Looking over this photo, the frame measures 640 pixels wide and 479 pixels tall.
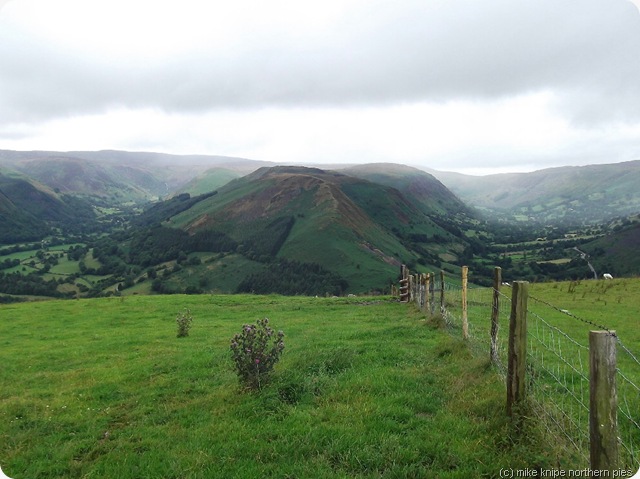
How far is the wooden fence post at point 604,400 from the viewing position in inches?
201

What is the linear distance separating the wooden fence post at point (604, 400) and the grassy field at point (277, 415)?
1034mm

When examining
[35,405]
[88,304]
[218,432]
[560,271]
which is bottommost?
[560,271]

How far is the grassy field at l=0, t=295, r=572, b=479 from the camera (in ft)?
22.9

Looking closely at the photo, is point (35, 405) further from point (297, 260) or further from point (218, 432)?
point (297, 260)

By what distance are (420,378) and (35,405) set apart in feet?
34.7

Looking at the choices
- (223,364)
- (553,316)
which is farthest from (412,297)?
(223,364)

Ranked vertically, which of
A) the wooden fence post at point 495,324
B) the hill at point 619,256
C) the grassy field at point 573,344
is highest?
the wooden fence post at point 495,324

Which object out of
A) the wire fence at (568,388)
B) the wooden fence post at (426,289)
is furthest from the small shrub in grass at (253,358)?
the wooden fence post at (426,289)

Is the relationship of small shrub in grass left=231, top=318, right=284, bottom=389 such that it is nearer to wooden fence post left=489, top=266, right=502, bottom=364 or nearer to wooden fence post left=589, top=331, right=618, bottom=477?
wooden fence post left=489, top=266, right=502, bottom=364

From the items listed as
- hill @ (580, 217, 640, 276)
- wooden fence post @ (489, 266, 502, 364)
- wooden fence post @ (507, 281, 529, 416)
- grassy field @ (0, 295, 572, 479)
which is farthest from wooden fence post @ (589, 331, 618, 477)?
hill @ (580, 217, 640, 276)

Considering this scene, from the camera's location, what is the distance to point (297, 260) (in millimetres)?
175500

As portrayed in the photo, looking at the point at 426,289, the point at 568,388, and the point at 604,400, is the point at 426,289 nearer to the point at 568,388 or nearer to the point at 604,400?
the point at 568,388

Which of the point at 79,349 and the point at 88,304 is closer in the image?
the point at 79,349

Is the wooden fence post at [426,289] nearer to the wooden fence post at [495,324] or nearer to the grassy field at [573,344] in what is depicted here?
the grassy field at [573,344]
